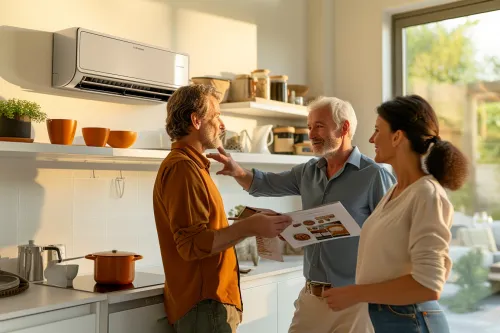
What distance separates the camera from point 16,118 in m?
2.44

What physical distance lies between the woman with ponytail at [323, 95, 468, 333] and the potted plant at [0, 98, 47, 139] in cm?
146

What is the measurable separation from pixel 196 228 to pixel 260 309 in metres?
1.17

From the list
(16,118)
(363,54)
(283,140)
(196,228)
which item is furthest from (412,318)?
(363,54)

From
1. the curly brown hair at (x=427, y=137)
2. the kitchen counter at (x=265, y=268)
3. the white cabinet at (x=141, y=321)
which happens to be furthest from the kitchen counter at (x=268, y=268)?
the curly brown hair at (x=427, y=137)

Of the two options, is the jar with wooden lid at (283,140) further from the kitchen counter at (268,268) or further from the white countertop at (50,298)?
the white countertop at (50,298)

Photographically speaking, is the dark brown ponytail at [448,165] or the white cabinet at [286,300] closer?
the dark brown ponytail at [448,165]

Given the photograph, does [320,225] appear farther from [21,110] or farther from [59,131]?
[21,110]

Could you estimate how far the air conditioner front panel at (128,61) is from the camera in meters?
2.69

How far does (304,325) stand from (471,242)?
179cm

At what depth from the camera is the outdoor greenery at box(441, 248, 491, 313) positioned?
375 centimetres

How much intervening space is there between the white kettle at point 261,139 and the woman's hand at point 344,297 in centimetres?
209

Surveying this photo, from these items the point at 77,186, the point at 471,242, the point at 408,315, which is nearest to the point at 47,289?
the point at 77,186

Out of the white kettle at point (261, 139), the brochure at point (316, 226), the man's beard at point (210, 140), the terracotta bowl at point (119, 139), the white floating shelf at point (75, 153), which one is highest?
the white kettle at point (261, 139)

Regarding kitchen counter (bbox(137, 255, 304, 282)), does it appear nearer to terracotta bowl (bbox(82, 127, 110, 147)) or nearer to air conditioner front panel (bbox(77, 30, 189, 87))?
terracotta bowl (bbox(82, 127, 110, 147))
